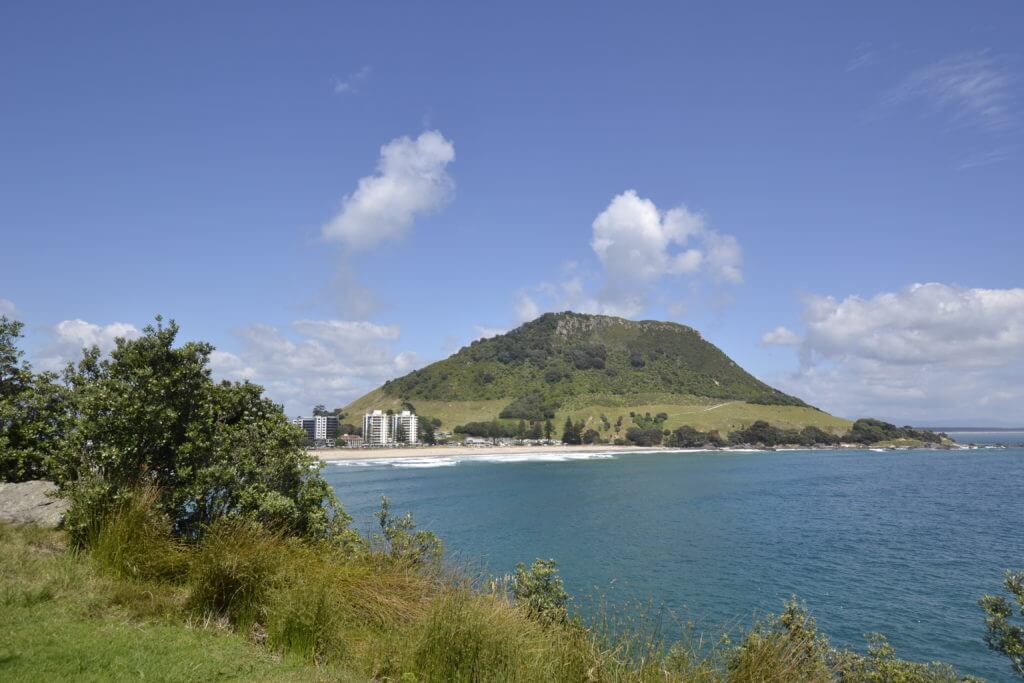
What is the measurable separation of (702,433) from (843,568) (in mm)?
143044

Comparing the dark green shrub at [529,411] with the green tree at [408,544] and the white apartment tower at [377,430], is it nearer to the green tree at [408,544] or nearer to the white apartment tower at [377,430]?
the white apartment tower at [377,430]

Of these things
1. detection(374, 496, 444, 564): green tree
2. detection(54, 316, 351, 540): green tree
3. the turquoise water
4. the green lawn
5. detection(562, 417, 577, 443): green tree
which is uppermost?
detection(54, 316, 351, 540): green tree

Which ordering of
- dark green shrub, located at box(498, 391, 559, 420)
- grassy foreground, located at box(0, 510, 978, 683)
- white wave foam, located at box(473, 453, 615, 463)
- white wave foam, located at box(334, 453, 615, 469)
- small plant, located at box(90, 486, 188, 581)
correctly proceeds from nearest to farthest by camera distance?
grassy foreground, located at box(0, 510, 978, 683) < small plant, located at box(90, 486, 188, 581) < white wave foam, located at box(334, 453, 615, 469) < white wave foam, located at box(473, 453, 615, 463) < dark green shrub, located at box(498, 391, 559, 420)

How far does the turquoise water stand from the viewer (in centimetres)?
2192

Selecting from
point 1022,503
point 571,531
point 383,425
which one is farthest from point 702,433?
point 571,531

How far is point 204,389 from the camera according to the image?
436 inches

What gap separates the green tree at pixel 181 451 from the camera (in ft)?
31.7

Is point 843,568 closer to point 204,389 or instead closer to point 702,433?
point 204,389

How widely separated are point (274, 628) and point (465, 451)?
137 m

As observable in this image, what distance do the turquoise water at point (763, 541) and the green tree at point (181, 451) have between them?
3.16 metres

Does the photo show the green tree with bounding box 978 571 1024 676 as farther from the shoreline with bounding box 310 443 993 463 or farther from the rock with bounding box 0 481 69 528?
the shoreline with bounding box 310 443 993 463

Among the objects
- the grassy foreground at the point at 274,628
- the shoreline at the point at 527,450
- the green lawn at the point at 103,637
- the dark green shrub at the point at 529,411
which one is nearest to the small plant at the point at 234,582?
the grassy foreground at the point at 274,628

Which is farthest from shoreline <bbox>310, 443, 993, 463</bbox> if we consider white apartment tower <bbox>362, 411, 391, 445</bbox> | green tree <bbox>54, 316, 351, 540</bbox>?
green tree <bbox>54, 316, 351, 540</bbox>

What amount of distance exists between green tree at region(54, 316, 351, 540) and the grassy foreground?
1.36 meters
